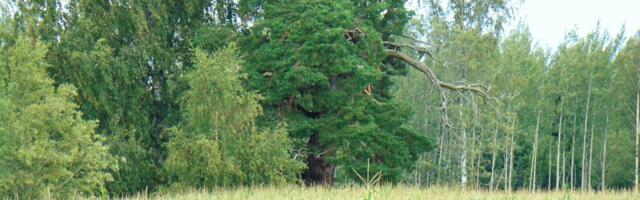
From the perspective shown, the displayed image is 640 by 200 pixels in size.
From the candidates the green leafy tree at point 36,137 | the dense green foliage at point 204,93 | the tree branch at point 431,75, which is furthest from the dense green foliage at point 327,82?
the green leafy tree at point 36,137

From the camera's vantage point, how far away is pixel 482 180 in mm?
39125

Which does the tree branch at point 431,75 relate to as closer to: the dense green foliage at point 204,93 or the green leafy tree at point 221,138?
the dense green foliage at point 204,93

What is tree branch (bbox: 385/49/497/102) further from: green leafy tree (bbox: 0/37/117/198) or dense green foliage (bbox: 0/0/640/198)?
green leafy tree (bbox: 0/37/117/198)

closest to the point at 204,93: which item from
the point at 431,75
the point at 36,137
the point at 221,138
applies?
the point at 221,138

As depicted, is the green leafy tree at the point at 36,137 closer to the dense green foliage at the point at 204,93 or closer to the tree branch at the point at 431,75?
the dense green foliage at the point at 204,93

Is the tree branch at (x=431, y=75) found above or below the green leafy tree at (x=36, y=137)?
above

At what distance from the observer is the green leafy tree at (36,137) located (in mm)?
12711

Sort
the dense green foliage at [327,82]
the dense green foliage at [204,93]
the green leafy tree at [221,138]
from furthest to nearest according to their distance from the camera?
the dense green foliage at [327,82] < the green leafy tree at [221,138] < the dense green foliage at [204,93]

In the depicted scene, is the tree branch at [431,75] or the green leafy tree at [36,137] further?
the tree branch at [431,75]

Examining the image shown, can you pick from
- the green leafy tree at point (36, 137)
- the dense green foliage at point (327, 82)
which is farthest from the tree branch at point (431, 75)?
the green leafy tree at point (36, 137)

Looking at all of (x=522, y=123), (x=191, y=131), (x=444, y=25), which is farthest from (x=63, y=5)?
(x=522, y=123)

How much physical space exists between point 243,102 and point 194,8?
16.2 feet

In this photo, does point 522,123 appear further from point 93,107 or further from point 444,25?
point 93,107

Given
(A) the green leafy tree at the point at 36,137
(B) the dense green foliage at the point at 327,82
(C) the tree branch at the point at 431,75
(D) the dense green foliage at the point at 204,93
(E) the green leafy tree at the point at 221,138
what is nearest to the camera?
(A) the green leafy tree at the point at 36,137
